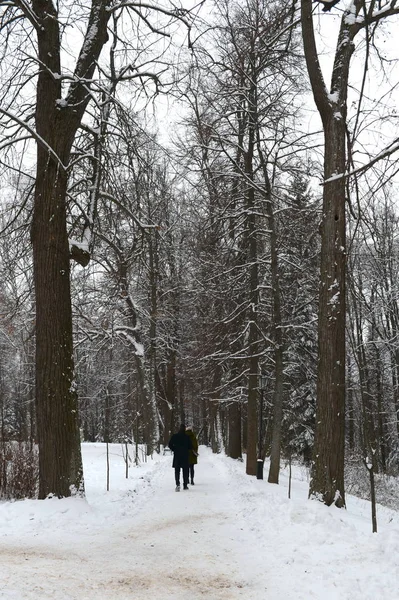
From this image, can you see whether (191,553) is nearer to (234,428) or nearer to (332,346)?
(332,346)

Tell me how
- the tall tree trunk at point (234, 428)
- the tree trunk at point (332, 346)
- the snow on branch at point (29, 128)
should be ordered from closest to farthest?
1. the snow on branch at point (29, 128)
2. the tree trunk at point (332, 346)
3. the tall tree trunk at point (234, 428)

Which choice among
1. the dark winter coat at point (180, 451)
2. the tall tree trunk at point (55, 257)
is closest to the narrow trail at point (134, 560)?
the tall tree trunk at point (55, 257)

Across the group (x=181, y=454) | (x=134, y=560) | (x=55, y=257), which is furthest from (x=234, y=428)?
(x=134, y=560)

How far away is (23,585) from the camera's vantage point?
4.20m

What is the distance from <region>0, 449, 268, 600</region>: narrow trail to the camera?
4359 millimetres

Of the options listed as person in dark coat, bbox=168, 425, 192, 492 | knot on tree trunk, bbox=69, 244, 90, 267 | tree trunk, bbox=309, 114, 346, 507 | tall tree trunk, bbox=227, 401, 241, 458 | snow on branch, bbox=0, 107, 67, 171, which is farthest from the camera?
tall tree trunk, bbox=227, 401, 241, 458

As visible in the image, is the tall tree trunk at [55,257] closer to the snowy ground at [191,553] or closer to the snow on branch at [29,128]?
the snow on branch at [29,128]

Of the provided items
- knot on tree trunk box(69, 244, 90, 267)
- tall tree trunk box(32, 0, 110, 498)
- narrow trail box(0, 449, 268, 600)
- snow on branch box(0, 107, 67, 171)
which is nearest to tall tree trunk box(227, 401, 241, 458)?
narrow trail box(0, 449, 268, 600)

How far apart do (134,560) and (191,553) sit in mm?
765

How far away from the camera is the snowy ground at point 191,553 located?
14.5ft

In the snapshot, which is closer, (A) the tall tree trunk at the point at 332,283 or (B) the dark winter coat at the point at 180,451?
(A) the tall tree trunk at the point at 332,283

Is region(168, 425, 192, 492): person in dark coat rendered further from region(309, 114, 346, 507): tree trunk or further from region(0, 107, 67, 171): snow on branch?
region(0, 107, 67, 171): snow on branch

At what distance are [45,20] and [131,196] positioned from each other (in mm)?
3689

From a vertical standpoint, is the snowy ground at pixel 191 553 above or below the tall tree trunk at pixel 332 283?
below
